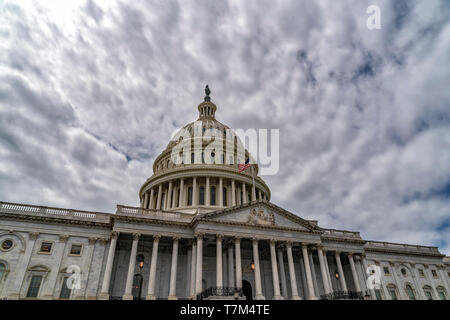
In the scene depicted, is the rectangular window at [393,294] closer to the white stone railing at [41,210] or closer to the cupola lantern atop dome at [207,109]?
the white stone railing at [41,210]

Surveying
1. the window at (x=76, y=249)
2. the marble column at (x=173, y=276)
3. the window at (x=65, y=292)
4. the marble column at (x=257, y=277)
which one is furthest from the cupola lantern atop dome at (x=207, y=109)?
the window at (x=65, y=292)

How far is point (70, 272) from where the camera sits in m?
30.4

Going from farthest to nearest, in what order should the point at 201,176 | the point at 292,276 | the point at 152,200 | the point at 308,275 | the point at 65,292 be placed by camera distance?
the point at 152,200 → the point at 201,176 → the point at 308,275 → the point at 292,276 → the point at 65,292

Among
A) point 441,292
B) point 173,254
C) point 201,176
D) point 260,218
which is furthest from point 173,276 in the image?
point 441,292

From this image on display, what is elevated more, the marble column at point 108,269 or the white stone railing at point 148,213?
the white stone railing at point 148,213

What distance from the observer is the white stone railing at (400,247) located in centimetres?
4647

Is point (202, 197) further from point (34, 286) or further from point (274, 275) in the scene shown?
point (34, 286)

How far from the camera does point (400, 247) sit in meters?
48.4

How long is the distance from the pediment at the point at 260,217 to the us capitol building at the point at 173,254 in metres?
0.13

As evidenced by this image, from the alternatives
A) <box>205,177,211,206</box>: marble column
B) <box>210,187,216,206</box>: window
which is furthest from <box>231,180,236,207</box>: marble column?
<box>205,177,211,206</box>: marble column

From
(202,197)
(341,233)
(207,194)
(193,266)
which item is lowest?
(193,266)

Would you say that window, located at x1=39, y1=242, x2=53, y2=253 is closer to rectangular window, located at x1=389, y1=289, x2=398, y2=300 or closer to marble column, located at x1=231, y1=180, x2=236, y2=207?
marble column, located at x1=231, y1=180, x2=236, y2=207

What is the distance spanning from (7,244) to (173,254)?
17.9 meters

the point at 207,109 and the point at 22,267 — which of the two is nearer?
the point at 22,267
